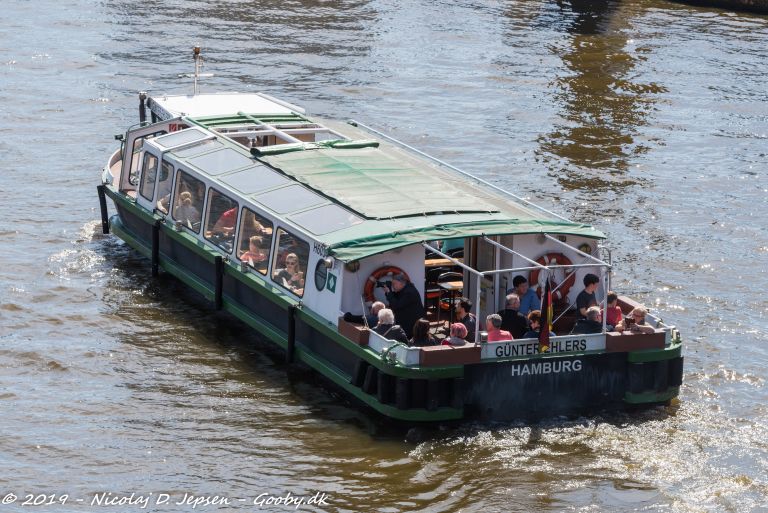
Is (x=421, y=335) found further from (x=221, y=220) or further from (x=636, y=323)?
(x=221, y=220)

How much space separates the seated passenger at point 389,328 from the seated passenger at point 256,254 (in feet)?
11.4

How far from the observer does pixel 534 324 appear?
2123cm

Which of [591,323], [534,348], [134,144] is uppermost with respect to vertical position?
[134,144]

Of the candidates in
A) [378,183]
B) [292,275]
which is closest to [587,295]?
[378,183]

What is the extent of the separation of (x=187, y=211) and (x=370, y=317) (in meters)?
6.13

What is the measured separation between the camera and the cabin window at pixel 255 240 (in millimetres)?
23672

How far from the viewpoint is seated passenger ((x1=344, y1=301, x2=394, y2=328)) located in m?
21.2

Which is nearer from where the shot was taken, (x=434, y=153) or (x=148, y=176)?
(x=148, y=176)

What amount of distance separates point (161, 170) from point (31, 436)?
7.81 metres

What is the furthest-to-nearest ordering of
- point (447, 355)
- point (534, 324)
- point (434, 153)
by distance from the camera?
point (434, 153), point (534, 324), point (447, 355)

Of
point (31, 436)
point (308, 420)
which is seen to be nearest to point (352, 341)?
point (308, 420)

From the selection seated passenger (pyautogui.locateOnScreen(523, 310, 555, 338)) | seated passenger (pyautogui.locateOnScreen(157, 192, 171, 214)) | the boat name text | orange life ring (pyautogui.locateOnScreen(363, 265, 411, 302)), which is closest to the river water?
the boat name text

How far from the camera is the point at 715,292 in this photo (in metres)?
27.5

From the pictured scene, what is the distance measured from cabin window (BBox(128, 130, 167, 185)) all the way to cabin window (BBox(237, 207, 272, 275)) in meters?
5.13
